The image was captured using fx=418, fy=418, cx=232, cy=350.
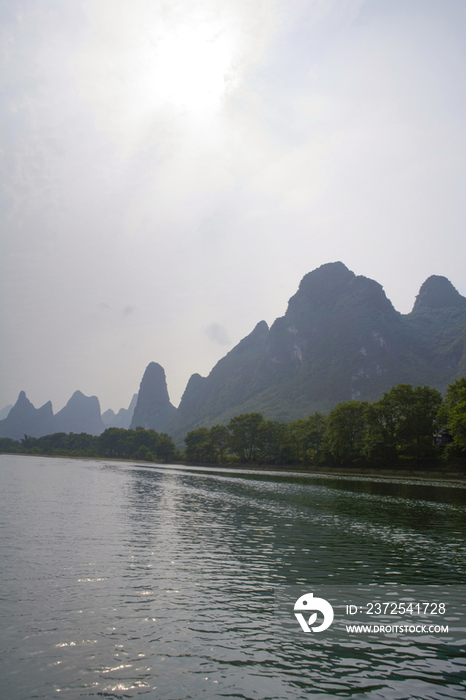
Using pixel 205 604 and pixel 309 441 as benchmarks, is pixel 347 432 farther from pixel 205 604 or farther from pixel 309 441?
pixel 205 604

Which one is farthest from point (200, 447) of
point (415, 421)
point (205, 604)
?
point (205, 604)

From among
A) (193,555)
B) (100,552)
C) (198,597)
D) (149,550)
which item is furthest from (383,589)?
(100,552)

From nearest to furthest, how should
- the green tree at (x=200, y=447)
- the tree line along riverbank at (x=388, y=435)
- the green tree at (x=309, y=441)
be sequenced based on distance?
1. the tree line along riverbank at (x=388, y=435)
2. the green tree at (x=309, y=441)
3. the green tree at (x=200, y=447)

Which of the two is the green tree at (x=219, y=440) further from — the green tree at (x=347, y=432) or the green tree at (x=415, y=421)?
the green tree at (x=415, y=421)

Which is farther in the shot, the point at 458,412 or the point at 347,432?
the point at 347,432

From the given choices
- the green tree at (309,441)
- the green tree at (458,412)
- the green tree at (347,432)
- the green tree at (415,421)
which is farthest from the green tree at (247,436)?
the green tree at (458,412)

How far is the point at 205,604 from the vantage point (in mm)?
14266

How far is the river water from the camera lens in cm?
935

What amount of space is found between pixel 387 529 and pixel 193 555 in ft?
48.9

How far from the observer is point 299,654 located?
10.9 m

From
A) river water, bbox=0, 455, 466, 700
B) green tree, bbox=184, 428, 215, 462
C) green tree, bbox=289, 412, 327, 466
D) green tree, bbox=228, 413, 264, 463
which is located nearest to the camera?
river water, bbox=0, 455, 466, 700

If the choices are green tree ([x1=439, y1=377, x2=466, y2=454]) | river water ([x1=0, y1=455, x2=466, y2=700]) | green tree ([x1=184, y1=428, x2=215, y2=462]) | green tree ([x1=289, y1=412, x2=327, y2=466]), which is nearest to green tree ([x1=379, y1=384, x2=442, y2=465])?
green tree ([x1=439, y1=377, x2=466, y2=454])

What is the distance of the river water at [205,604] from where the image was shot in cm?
935

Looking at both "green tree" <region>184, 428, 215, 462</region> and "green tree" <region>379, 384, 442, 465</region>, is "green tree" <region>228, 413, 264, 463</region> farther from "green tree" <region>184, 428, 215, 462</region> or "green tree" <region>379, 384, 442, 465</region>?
"green tree" <region>379, 384, 442, 465</region>
